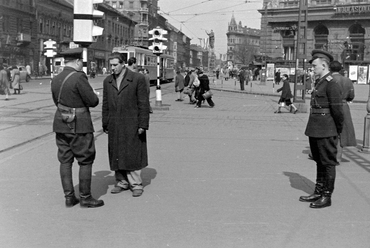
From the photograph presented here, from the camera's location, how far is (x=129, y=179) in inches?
257

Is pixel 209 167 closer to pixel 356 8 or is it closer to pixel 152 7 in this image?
pixel 356 8

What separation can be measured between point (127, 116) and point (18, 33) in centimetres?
5197

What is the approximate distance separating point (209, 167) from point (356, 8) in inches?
2121

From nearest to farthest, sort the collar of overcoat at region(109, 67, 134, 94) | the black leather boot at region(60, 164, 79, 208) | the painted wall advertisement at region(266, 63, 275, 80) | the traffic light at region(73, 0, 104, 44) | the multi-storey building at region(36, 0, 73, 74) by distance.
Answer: the black leather boot at region(60, 164, 79, 208), the collar of overcoat at region(109, 67, 134, 94), the traffic light at region(73, 0, 104, 44), the painted wall advertisement at region(266, 63, 275, 80), the multi-storey building at region(36, 0, 73, 74)

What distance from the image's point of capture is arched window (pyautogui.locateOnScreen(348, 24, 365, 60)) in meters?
57.4

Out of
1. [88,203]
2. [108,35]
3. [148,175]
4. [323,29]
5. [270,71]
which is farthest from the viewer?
[108,35]

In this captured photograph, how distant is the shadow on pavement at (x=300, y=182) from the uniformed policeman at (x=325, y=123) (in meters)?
0.70

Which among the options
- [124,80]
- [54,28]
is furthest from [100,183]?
[54,28]

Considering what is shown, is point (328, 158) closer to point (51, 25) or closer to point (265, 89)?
point (265, 89)

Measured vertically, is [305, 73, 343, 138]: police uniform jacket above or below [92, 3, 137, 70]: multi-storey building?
below

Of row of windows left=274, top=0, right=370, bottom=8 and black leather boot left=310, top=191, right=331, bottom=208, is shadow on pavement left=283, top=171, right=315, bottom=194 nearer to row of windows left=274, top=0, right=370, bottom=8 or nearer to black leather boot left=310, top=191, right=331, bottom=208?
black leather boot left=310, top=191, right=331, bottom=208

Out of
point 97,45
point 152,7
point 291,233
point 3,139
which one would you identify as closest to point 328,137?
point 291,233

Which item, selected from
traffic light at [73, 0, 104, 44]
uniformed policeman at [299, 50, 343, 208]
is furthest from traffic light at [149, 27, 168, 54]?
uniformed policeman at [299, 50, 343, 208]

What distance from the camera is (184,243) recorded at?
181 inches
